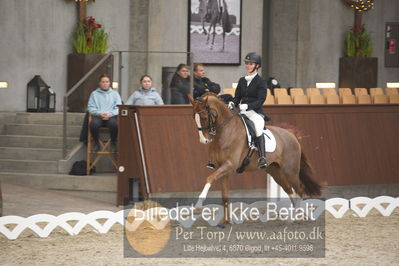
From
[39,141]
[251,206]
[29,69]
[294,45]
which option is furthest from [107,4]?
[251,206]

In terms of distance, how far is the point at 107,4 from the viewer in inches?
666

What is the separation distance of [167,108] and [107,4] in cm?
573

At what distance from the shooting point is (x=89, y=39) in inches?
639

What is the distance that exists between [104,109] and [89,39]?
11.9 ft

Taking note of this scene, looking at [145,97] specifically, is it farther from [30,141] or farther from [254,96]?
[254,96]

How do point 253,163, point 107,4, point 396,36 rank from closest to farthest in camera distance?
1. point 253,163
2. point 107,4
3. point 396,36

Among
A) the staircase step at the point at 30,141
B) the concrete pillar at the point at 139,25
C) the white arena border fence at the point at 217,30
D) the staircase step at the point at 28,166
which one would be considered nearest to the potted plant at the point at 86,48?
the concrete pillar at the point at 139,25

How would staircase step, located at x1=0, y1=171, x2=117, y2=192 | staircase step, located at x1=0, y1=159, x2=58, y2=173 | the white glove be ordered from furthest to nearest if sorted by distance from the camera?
staircase step, located at x1=0, y1=159, x2=58, y2=173 → staircase step, located at x1=0, y1=171, x2=117, y2=192 → the white glove

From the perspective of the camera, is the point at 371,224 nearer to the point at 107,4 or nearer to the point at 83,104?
the point at 83,104

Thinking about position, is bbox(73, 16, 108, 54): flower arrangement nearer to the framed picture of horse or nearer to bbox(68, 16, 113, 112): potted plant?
bbox(68, 16, 113, 112): potted plant

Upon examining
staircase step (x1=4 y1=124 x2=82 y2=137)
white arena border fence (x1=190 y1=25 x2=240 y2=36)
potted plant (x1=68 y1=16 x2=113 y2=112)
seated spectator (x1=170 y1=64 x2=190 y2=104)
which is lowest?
staircase step (x1=4 y1=124 x2=82 y2=137)

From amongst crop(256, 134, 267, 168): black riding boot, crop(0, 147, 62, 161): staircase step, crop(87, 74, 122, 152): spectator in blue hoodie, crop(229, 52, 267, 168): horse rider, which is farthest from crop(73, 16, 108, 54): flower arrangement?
crop(256, 134, 267, 168): black riding boot

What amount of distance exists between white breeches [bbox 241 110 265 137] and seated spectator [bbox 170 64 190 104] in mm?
2808

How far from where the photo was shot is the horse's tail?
10836 mm
